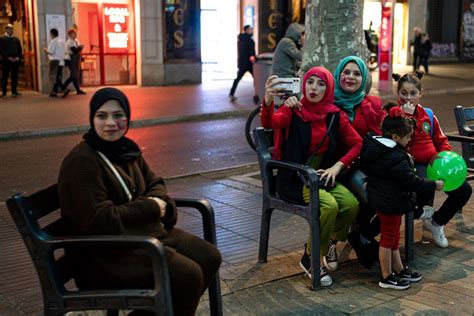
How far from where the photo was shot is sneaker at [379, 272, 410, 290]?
4320mm

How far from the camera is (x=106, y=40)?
19.4 meters

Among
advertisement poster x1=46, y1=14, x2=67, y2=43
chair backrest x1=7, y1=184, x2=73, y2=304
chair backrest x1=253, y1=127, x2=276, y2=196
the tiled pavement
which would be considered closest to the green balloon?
the tiled pavement

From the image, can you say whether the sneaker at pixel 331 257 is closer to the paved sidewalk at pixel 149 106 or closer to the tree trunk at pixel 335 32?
the tree trunk at pixel 335 32

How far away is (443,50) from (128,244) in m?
29.5

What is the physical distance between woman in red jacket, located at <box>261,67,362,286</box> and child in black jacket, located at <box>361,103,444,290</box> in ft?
0.76

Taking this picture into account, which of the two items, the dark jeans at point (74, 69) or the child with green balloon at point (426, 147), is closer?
the child with green balloon at point (426, 147)

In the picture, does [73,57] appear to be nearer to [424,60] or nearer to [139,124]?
[139,124]

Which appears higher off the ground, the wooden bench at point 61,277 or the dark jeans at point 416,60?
the dark jeans at point 416,60

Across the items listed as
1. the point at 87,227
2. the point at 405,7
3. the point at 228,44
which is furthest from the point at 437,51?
the point at 87,227

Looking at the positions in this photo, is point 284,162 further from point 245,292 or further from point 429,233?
point 429,233

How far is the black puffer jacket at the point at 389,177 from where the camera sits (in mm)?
4184

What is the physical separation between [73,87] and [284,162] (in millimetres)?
15116

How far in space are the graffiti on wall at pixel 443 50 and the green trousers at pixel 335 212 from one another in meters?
27.0

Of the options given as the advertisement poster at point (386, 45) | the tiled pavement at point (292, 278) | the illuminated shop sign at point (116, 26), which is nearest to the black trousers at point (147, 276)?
the tiled pavement at point (292, 278)
